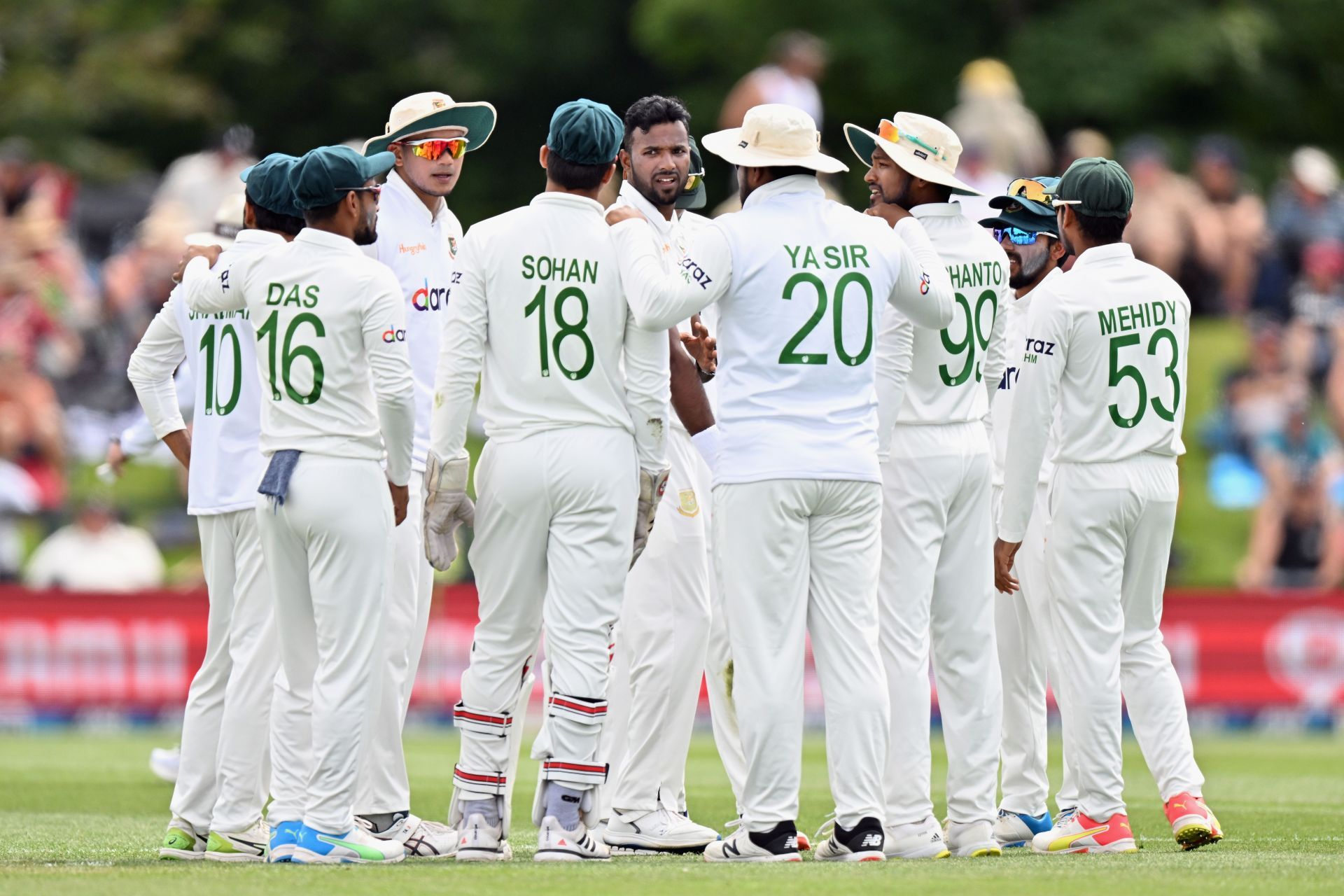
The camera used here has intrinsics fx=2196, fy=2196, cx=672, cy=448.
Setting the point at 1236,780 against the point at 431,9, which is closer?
the point at 1236,780

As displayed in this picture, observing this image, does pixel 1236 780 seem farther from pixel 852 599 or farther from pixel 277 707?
pixel 277 707

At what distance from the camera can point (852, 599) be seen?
28.2 feet

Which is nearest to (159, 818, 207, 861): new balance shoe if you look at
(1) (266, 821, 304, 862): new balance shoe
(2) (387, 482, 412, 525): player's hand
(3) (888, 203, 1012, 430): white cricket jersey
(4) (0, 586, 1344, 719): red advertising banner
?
(1) (266, 821, 304, 862): new balance shoe

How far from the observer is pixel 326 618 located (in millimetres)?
8367

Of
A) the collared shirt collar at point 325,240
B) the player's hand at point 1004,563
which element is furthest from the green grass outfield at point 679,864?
the collared shirt collar at point 325,240

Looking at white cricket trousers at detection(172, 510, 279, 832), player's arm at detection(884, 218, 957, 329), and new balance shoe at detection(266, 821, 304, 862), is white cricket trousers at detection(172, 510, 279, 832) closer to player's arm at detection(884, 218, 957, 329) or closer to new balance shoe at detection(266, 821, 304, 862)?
new balance shoe at detection(266, 821, 304, 862)

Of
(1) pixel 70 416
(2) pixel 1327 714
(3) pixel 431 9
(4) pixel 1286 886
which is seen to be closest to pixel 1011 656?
(4) pixel 1286 886

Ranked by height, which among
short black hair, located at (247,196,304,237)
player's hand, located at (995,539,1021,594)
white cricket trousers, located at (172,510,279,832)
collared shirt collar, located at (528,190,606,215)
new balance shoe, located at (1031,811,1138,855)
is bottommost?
new balance shoe, located at (1031,811,1138,855)

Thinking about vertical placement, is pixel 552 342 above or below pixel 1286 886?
above

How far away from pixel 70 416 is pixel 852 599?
50.6 ft

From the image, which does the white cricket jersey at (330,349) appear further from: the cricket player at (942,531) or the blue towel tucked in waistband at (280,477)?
the cricket player at (942,531)

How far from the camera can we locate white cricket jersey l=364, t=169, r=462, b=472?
31.1ft

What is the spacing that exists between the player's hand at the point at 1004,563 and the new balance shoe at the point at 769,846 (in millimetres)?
1682

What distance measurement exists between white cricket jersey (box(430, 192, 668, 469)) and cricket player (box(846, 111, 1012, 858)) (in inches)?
46.9
